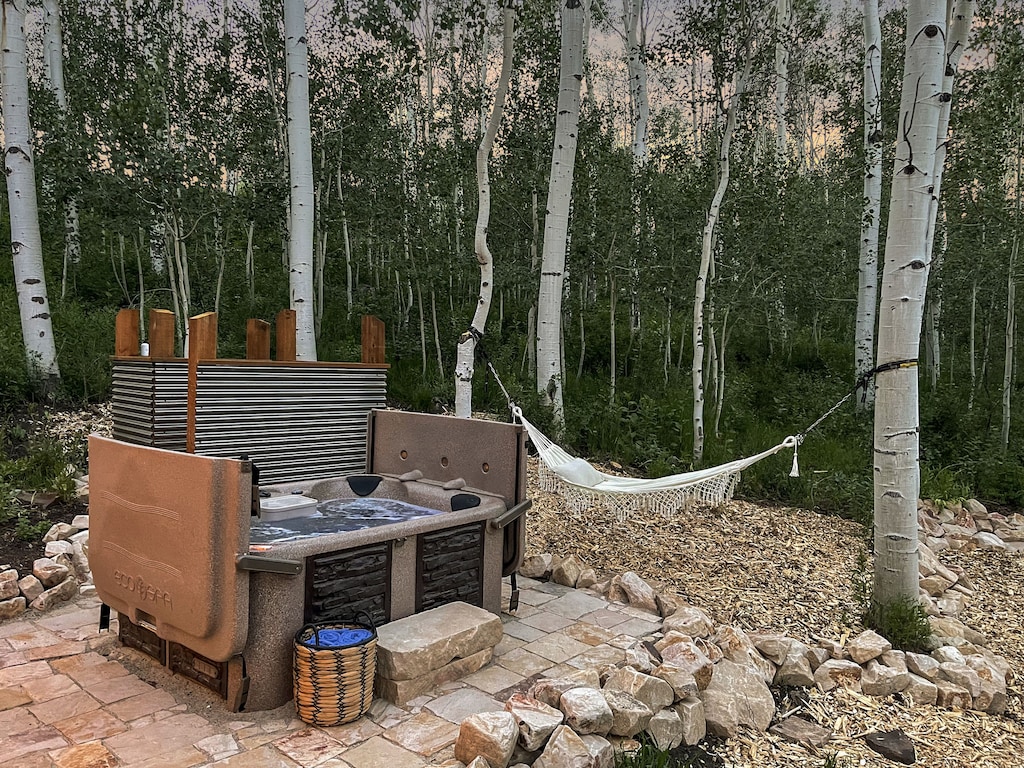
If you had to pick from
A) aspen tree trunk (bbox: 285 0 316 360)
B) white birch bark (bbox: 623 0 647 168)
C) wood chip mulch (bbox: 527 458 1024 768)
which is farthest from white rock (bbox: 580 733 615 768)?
white birch bark (bbox: 623 0 647 168)

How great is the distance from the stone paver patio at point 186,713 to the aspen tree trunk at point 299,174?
3.90 metres

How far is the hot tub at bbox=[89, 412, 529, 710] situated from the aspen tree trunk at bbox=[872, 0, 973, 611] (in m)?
1.90

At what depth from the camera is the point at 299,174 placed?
6.82m

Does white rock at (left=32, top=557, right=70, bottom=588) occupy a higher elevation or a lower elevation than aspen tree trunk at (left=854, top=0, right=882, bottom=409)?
lower

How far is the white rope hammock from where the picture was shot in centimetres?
396

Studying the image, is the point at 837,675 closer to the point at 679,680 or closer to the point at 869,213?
the point at 679,680

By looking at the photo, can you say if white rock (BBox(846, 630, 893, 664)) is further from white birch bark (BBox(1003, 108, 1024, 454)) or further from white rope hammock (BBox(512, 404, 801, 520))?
white birch bark (BBox(1003, 108, 1024, 454))

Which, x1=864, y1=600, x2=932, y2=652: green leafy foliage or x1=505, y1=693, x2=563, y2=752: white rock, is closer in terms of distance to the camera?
x1=505, y1=693, x2=563, y2=752: white rock

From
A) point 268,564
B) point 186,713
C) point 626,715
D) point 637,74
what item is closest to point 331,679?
point 268,564

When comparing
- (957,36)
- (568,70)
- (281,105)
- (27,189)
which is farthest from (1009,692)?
(281,105)

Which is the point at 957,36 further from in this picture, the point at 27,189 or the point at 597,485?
the point at 27,189

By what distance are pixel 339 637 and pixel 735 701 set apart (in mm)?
1606

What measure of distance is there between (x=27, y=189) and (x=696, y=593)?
6910 mm

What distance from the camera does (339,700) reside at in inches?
97.4
